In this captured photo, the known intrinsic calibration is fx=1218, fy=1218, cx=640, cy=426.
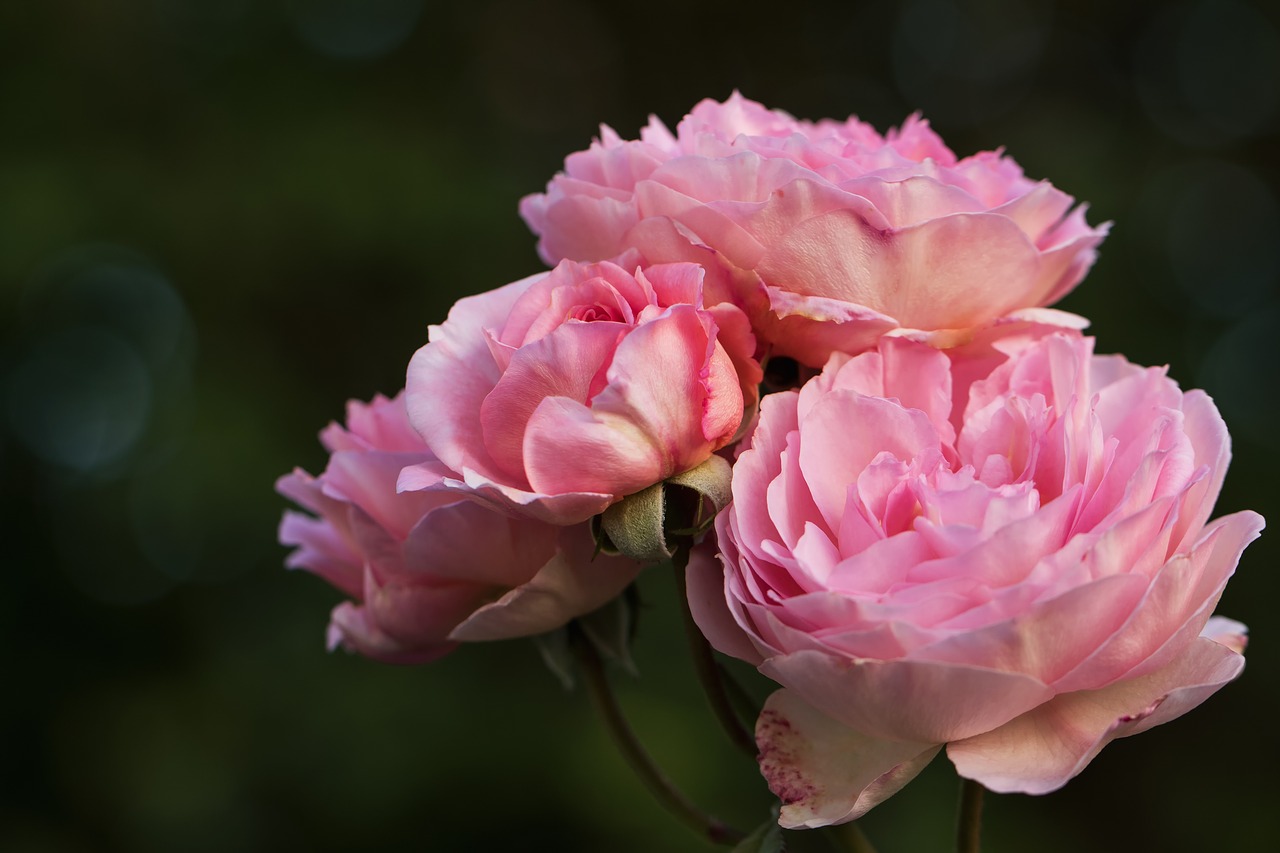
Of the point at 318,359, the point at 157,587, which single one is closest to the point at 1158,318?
the point at 318,359

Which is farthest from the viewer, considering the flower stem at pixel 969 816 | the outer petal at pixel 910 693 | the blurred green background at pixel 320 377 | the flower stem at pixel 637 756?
the blurred green background at pixel 320 377

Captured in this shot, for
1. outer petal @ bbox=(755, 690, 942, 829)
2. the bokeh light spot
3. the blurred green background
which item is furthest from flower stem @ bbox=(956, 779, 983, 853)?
the bokeh light spot

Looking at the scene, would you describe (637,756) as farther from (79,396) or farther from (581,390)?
(79,396)

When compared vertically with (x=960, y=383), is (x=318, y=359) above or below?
above

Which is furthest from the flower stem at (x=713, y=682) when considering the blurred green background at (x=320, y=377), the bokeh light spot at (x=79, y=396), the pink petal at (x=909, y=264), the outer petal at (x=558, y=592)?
the bokeh light spot at (x=79, y=396)

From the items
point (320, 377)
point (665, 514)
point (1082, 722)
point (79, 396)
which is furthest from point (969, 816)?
point (79, 396)

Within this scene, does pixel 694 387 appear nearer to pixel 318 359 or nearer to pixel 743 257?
pixel 743 257

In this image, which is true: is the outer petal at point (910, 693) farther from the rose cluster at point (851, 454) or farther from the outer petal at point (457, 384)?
the outer petal at point (457, 384)

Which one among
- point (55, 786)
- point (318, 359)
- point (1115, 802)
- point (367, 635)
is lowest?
point (1115, 802)
